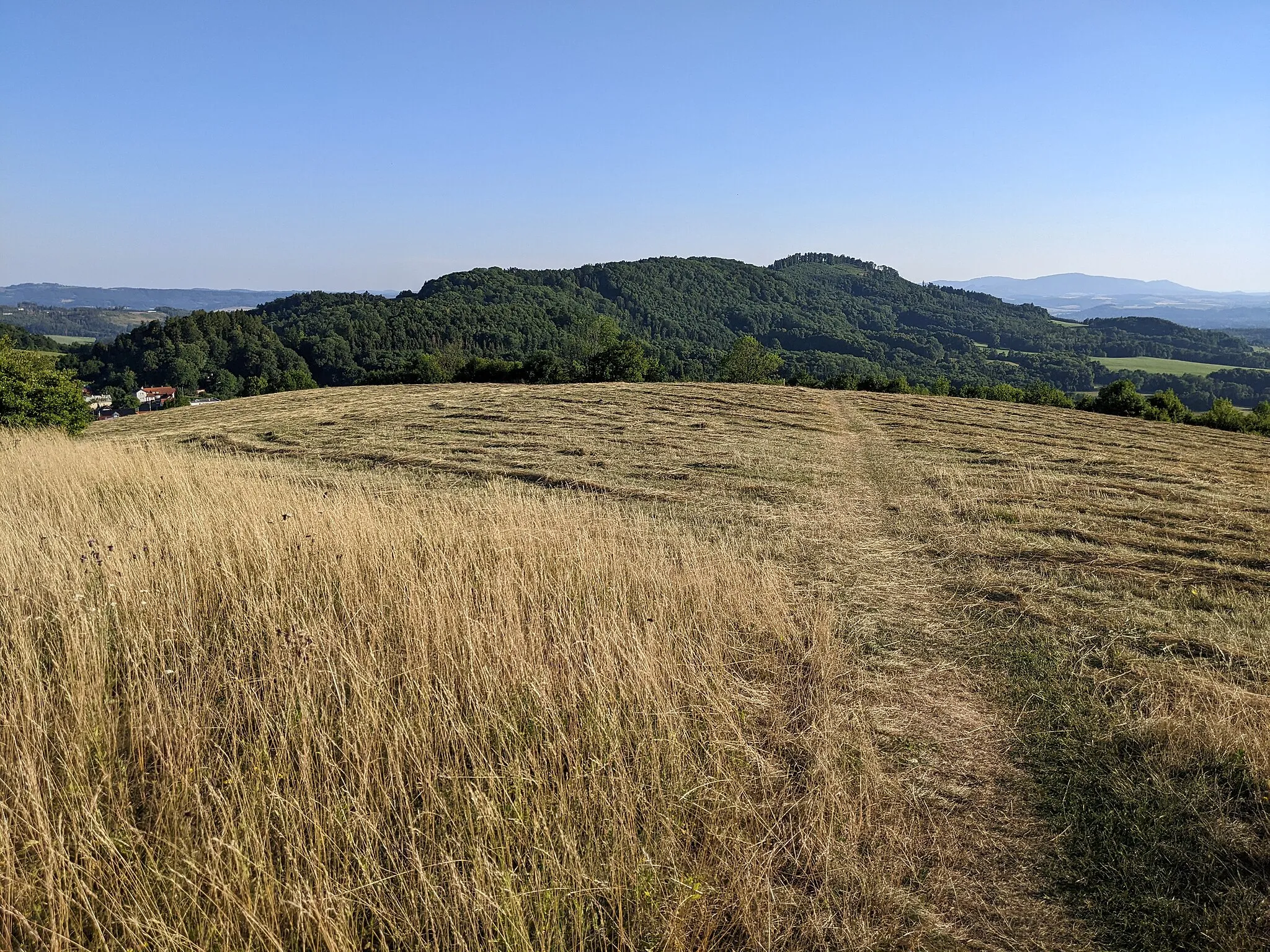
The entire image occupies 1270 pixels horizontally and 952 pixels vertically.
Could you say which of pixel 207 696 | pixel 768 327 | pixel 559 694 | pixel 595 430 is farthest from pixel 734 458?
pixel 768 327

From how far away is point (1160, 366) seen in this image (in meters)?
104

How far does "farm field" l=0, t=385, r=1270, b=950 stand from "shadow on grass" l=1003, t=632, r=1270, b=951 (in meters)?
0.02

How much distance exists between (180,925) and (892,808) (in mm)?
3218

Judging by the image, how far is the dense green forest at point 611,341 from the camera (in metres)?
70.4

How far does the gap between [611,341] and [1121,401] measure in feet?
123

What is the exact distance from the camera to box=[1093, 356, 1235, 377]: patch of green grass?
96562 mm

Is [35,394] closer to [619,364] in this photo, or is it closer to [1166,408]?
[619,364]

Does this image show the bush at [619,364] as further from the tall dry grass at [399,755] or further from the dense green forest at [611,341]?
the tall dry grass at [399,755]

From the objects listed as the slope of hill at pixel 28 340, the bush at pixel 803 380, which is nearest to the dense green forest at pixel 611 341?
the bush at pixel 803 380

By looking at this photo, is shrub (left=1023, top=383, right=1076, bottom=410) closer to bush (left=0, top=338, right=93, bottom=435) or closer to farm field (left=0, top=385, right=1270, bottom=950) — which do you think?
farm field (left=0, top=385, right=1270, bottom=950)

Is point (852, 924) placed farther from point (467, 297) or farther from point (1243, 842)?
point (467, 297)

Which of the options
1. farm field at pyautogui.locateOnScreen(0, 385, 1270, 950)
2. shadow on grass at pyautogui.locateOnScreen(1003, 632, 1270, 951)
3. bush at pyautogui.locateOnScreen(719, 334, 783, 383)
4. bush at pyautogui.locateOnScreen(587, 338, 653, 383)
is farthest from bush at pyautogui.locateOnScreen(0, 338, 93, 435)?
bush at pyautogui.locateOnScreen(719, 334, 783, 383)

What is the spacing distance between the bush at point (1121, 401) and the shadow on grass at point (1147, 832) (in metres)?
29.9

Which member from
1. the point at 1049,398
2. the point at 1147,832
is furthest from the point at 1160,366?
the point at 1147,832
